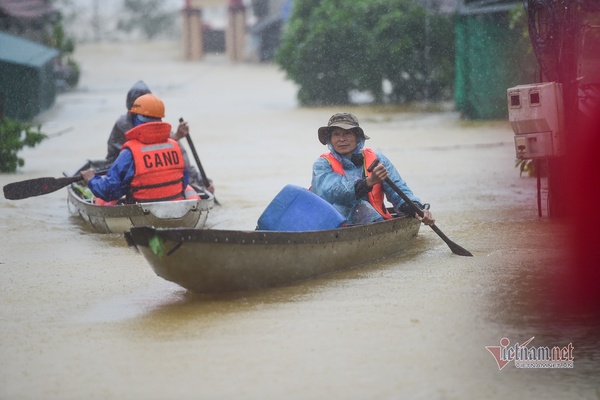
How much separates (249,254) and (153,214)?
249 cm

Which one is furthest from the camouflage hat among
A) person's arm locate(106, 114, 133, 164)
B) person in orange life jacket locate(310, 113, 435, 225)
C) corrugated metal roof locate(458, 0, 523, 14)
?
corrugated metal roof locate(458, 0, 523, 14)

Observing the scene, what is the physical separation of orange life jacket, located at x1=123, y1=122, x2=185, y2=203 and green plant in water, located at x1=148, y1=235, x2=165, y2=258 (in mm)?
2494

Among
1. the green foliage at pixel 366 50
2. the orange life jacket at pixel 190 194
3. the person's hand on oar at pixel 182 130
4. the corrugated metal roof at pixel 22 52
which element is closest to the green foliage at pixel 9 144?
the person's hand on oar at pixel 182 130

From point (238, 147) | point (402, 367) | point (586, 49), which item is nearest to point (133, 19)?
point (238, 147)

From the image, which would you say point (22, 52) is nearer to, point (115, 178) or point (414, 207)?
point (115, 178)

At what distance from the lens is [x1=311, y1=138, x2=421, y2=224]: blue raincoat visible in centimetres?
625

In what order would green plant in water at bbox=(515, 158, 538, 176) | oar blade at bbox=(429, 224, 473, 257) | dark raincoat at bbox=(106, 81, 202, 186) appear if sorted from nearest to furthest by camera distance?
oar blade at bbox=(429, 224, 473, 257)
dark raincoat at bbox=(106, 81, 202, 186)
green plant in water at bbox=(515, 158, 538, 176)

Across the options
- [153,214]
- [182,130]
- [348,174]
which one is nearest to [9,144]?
[182,130]

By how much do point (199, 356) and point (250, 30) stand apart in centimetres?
4365

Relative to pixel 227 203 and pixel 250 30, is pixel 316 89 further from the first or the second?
pixel 250 30

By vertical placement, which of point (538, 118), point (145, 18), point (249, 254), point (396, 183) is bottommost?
point (249, 254)

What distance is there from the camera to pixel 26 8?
2572 cm

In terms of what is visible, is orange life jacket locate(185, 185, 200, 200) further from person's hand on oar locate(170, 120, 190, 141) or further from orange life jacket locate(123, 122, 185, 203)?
person's hand on oar locate(170, 120, 190, 141)

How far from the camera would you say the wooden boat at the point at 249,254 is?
4965 mm
